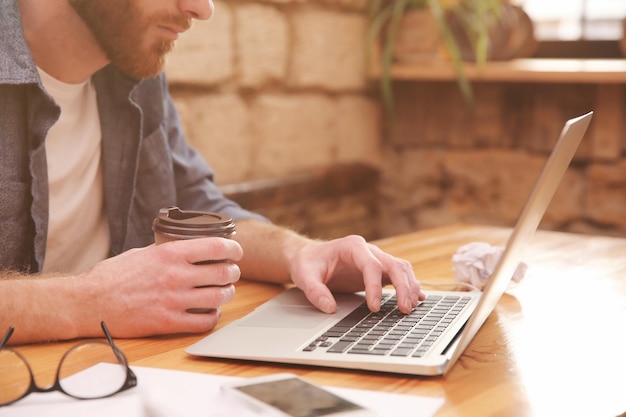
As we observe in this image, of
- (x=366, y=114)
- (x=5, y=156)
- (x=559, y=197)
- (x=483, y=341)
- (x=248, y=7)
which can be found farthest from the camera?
A: (x=366, y=114)

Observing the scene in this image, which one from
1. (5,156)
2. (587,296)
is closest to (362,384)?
(587,296)

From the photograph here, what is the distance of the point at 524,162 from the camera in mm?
2879

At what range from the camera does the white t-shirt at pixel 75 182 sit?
153 cm

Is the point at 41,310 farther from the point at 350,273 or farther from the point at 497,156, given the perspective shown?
the point at 497,156

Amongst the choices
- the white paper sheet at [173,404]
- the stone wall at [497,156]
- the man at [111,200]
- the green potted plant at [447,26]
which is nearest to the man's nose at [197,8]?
the man at [111,200]

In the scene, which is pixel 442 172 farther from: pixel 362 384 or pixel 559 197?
pixel 362 384

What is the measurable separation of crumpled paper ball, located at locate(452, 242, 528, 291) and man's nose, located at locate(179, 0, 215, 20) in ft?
2.22

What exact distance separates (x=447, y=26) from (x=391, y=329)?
6.93 ft

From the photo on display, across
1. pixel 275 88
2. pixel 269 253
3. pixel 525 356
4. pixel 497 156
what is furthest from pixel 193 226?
pixel 497 156

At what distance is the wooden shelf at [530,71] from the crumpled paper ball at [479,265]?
143 centimetres

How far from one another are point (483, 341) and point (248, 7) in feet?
5.64

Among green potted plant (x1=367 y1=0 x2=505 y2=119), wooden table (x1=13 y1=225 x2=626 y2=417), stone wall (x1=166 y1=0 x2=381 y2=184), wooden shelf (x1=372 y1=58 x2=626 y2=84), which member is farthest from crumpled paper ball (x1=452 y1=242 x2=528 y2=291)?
green potted plant (x1=367 y1=0 x2=505 y2=119)

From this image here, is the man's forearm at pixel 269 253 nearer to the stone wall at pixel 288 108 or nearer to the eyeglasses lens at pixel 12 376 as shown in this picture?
the eyeglasses lens at pixel 12 376

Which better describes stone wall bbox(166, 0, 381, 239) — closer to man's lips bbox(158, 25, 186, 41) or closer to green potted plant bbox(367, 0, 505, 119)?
green potted plant bbox(367, 0, 505, 119)
